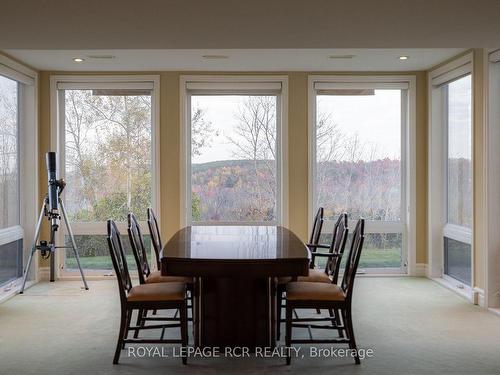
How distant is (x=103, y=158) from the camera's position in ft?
22.8

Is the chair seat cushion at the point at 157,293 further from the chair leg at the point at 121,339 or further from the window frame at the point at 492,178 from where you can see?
the window frame at the point at 492,178

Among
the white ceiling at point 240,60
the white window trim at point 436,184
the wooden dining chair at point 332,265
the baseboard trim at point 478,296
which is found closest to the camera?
the wooden dining chair at point 332,265

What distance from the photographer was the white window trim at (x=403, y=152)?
6852mm

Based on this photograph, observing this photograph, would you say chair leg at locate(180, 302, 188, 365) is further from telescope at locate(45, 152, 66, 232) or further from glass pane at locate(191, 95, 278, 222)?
glass pane at locate(191, 95, 278, 222)

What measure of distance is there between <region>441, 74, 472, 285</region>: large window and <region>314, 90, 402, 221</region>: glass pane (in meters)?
0.63

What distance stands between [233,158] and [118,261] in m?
3.37

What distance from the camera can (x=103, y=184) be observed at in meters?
6.95

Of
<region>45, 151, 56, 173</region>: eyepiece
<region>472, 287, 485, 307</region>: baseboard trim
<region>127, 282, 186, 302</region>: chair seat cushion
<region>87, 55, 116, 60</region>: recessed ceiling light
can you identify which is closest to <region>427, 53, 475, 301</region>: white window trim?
<region>472, 287, 485, 307</region>: baseboard trim

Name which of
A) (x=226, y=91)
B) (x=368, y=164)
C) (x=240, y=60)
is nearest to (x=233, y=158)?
(x=226, y=91)

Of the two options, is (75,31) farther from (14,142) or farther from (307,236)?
(307,236)

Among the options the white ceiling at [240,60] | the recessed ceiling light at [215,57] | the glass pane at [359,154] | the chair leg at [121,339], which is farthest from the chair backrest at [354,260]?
the glass pane at [359,154]

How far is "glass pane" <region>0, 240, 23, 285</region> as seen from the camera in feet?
19.6

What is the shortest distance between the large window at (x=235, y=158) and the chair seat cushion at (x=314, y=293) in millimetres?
2952

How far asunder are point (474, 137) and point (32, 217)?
4.79m
